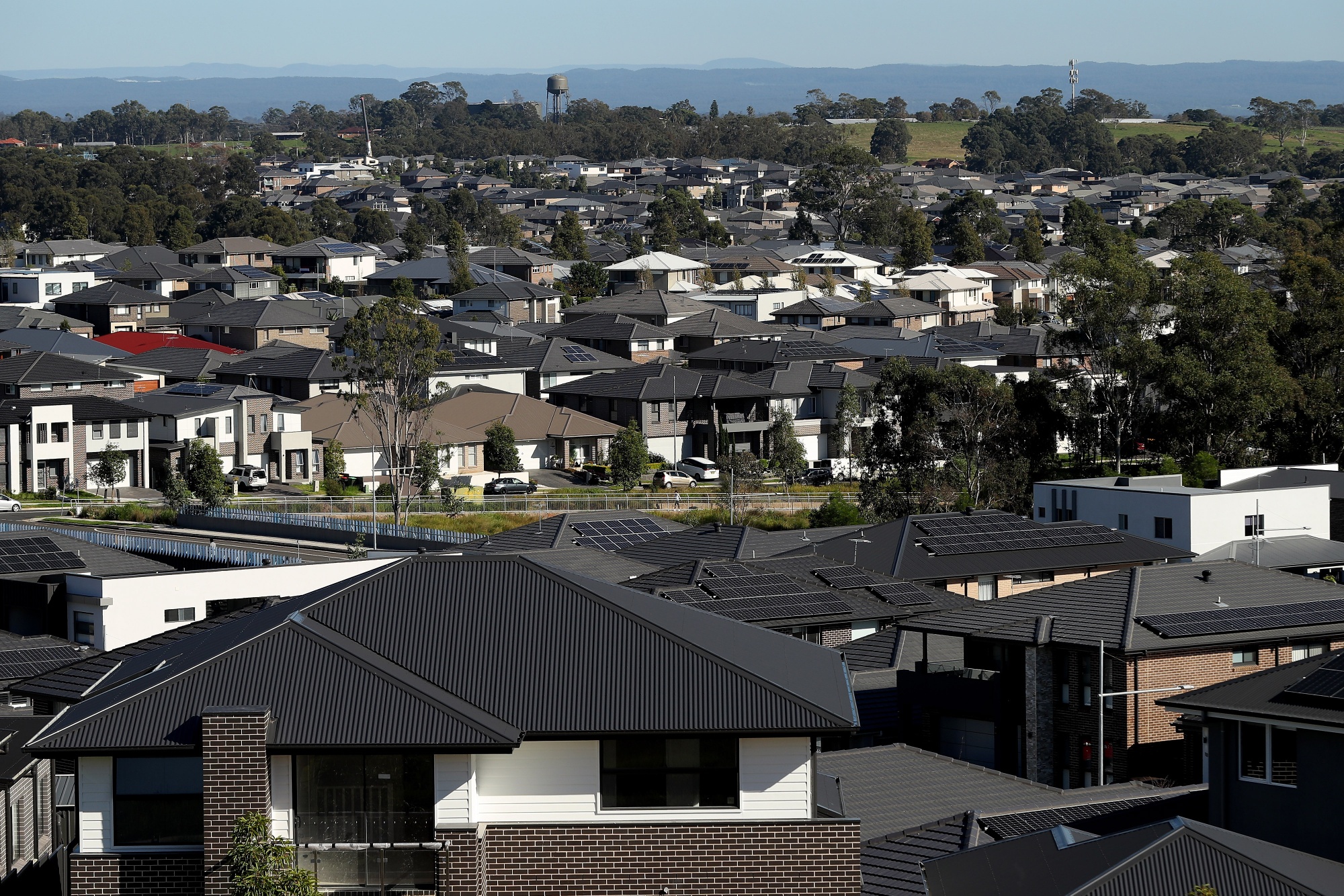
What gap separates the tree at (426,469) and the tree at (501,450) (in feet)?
10.6

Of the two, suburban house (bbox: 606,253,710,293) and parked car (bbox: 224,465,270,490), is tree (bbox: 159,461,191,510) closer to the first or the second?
parked car (bbox: 224,465,270,490)

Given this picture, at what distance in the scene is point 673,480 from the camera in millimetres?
62906

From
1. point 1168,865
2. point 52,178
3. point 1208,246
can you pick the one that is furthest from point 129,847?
point 52,178

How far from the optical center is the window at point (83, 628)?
32719 mm

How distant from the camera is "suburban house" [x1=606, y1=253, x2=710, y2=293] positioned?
4321 inches

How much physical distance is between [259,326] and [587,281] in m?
26.5

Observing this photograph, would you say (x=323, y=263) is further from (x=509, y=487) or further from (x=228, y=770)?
(x=228, y=770)

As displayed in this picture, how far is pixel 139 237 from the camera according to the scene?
133 meters

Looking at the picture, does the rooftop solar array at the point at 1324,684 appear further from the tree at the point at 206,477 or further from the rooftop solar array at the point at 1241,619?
the tree at the point at 206,477

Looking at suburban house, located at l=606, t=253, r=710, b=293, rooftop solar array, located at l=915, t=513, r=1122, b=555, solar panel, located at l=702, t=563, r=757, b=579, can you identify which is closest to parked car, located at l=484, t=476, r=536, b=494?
rooftop solar array, located at l=915, t=513, r=1122, b=555

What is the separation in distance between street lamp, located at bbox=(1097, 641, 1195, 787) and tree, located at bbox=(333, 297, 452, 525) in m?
32.7

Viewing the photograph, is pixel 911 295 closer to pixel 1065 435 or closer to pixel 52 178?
pixel 1065 435

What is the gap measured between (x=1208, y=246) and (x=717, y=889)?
12234cm

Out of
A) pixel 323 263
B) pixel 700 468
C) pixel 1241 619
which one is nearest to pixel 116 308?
pixel 323 263
